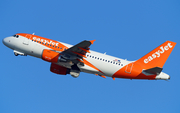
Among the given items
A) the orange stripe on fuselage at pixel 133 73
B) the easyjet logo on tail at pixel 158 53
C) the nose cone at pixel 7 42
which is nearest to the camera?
the orange stripe on fuselage at pixel 133 73

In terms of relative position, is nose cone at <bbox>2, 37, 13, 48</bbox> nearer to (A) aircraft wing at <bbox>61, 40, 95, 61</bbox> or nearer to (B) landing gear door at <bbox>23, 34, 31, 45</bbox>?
(B) landing gear door at <bbox>23, 34, 31, 45</bbox>

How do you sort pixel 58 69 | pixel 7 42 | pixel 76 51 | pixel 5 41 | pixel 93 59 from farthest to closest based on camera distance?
pixel 58 69 < pixel 5 41 < pixel 7 42 < pixel 93 59 < pixel 76 51

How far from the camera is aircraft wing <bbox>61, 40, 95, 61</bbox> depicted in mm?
40719

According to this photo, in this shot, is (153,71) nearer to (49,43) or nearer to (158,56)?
(158,56)

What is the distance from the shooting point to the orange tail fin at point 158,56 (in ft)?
142

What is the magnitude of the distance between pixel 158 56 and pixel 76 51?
1471 centimetres

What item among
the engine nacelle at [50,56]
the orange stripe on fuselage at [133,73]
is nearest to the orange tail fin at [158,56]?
the orange stripe on fuselage at [133,73]

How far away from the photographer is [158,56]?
43.7 m

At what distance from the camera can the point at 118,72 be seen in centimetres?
4303

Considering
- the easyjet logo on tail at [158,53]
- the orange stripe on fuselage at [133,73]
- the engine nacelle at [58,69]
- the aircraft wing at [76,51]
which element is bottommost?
the orange stripe on fuselage at [133,73]

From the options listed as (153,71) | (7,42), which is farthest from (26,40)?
(153,71)

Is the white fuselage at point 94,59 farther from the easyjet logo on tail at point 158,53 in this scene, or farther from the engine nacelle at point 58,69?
the easyjet logo on tail at point 158,53

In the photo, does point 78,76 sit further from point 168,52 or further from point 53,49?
point 168,52

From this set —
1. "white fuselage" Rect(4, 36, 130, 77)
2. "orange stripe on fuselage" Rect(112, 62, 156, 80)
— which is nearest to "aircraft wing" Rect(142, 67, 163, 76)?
"orange stripe on fuselage" Rect(112, 62, 156, 80)
